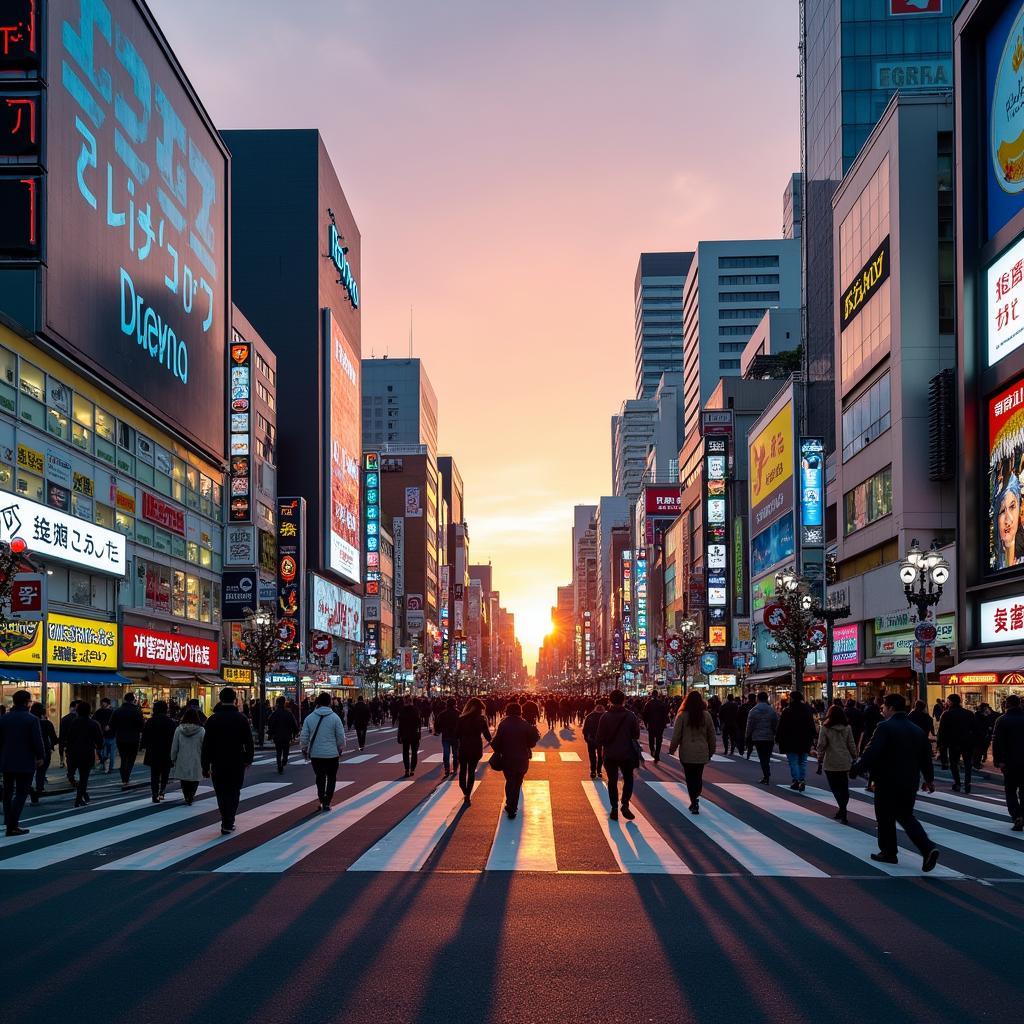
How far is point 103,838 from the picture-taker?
48.3 feet

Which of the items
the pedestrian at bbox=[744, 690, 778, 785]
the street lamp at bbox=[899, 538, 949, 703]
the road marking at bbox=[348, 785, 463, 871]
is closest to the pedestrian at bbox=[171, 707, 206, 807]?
the road marking at bbox=[348, 785, 463, 871]

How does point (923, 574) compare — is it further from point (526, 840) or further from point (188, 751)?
point (188, 751)

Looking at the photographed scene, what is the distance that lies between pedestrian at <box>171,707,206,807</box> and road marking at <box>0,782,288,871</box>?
0.46 meters

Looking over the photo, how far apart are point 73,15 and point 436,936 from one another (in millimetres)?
34660

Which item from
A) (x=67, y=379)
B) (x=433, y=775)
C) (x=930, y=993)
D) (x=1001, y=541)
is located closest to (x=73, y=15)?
(x=67, y=379)

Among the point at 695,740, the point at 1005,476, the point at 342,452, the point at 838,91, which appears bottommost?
the point at 695,740

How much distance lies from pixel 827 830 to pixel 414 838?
17.4 feet

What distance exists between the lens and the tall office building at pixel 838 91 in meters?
65.6

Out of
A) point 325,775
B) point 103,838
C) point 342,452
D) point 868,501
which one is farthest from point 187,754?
point 342,452

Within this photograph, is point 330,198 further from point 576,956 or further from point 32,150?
point 576,956

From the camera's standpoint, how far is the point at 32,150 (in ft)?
109

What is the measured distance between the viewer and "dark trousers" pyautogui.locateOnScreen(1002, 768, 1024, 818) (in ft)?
51.3

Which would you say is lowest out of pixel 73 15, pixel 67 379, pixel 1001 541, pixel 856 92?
pixel 1001 541

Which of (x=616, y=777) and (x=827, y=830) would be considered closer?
(x=827, y=830)
